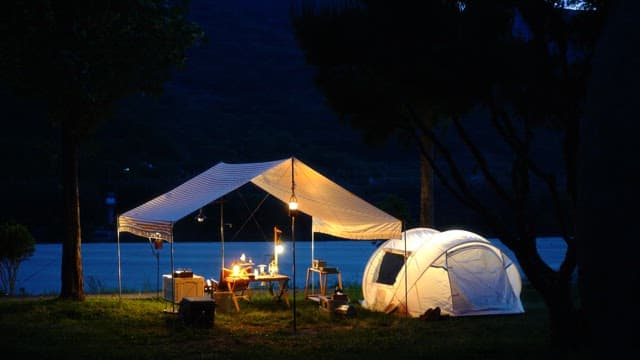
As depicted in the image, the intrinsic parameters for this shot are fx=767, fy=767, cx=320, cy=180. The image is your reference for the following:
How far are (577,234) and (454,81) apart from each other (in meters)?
5.29

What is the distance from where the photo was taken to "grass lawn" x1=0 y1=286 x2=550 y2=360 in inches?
314

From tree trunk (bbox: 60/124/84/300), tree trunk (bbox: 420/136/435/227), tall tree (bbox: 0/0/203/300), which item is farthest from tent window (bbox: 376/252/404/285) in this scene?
tree trunk (bbox: 60/124/84/300)

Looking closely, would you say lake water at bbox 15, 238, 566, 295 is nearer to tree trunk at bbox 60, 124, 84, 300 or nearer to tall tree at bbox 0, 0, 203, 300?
tree trunk at bbox 60, 124, 84, 300

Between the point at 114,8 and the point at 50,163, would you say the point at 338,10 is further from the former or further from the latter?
A: the point at 50,163

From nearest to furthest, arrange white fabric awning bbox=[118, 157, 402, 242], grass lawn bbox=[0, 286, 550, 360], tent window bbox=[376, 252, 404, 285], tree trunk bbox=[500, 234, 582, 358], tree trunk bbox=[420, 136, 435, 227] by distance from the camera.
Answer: tree trunk bbox=[500, 234, 582, 358] < grass lawn bbox=[0, 286, 550, 360] < white fabric awning bbox=[118, 157, 402, 242] < tent window bbox=[376, 252, 404, 285] < tree trunk bbox=[420, 136, 435, 227]

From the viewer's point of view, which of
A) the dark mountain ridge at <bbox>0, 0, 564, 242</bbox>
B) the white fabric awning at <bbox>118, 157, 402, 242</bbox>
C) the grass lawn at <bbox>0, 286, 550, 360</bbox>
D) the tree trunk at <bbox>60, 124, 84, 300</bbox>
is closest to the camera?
the grass lawn at <bbox>0, 286, 550, 360</bbox>

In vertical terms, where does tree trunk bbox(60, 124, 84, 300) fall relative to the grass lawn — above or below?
above

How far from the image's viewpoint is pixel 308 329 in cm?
995

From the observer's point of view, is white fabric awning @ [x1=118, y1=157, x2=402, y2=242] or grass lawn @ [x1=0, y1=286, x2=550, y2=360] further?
white fabric awning @ [x1=118, y1=157, x2=402, y2=242]

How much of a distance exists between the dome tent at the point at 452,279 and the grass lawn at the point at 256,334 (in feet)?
0.81

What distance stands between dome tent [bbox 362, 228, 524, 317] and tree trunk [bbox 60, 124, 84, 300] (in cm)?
476

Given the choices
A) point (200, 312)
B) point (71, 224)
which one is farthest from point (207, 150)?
point (200, 312)

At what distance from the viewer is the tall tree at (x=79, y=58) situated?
36.5 ft

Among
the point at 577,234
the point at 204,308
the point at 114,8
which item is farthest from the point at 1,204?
the point at 577,234
